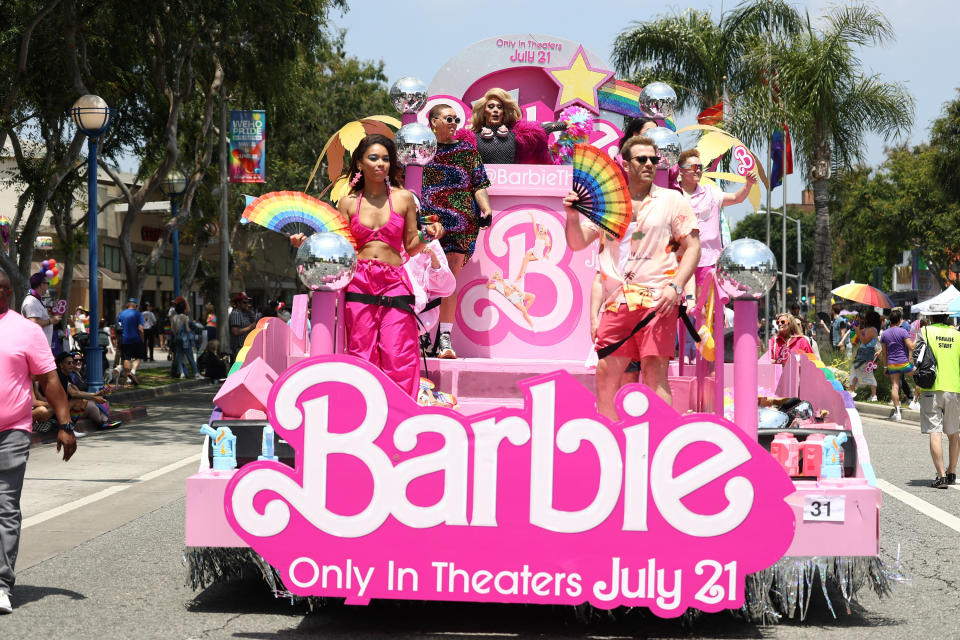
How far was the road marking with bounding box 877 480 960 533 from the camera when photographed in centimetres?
912

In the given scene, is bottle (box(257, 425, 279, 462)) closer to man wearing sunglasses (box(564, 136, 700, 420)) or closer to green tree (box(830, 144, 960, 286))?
man wearing sunglasses (box(564, 136, 700, 420))

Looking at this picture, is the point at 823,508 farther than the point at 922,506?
No

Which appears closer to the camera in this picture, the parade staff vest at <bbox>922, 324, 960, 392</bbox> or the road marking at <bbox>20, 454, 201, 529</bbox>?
the road marking at <bbox>20, 454, 201, 529</bbox>

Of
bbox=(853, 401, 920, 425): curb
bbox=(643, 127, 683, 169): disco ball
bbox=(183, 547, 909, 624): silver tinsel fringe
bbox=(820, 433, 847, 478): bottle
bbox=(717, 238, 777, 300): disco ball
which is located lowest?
bbox=(853, 401, 920, 425): curb

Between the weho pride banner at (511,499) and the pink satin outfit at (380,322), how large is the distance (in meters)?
1.28

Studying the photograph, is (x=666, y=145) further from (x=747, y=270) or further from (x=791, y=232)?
(x=791, y=232)

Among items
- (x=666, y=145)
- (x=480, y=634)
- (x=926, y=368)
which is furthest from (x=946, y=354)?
(x=480, y=634)

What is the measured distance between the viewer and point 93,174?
18.0 meters

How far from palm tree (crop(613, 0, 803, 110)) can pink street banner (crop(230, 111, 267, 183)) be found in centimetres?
994

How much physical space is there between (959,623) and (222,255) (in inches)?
1122

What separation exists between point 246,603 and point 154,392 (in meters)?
16.9

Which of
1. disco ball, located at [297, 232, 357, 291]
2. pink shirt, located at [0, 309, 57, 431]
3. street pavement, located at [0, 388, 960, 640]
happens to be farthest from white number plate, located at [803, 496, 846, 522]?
pink shirt, located at [0, 309, 57, 431]

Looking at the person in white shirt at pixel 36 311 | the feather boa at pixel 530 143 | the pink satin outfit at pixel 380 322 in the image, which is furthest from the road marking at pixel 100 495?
the feather boa at pixel 530 143

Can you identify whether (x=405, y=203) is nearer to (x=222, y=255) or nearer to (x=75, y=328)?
(x=222, y=255)
